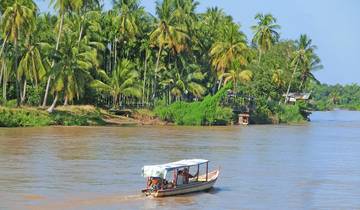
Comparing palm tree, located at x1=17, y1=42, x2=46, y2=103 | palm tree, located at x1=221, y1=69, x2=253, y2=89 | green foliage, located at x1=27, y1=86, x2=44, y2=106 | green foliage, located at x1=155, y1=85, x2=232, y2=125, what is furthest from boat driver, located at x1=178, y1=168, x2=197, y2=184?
palm tree, located at x1=221, y1=69, x2=253, y2=89

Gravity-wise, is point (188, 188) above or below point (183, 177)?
below

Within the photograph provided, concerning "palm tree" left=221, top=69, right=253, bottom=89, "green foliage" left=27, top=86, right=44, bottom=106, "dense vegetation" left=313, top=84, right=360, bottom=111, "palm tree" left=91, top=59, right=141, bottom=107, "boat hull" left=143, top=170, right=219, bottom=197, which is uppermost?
"dense vegetation" left=313, top=84, right=360, bottom=111

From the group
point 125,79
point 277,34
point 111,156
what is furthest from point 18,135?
point 277,34

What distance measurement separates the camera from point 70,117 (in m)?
54.8

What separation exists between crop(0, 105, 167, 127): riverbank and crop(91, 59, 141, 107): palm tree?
6.30ft

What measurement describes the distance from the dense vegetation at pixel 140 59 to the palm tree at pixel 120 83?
0.09 m

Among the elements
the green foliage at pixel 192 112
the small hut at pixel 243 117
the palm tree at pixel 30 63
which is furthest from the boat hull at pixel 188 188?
the small hut at pixel 243 117

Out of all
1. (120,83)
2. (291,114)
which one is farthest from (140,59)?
(291,114)

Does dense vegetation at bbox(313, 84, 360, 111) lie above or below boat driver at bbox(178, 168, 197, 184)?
above

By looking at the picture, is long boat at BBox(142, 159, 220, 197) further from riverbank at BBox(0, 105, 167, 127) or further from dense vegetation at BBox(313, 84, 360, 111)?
dense vegetation at BBox(313, 84, 360, 111)

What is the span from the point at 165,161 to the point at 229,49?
39593 millimetres

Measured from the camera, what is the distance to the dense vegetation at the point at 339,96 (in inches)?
6718

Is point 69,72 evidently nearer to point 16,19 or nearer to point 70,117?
point 70,117

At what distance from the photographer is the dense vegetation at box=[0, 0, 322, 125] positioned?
53312 mm
